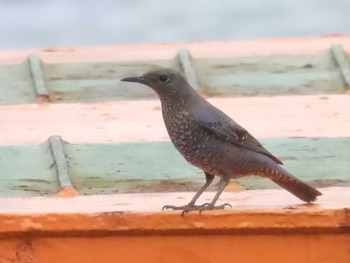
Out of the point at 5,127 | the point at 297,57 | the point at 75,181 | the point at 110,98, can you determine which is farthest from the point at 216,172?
the point at 297,57

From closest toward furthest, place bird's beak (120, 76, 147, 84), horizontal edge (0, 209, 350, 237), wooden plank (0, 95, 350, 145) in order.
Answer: horizontal edge (0, 209, 350, 237)
bird's beak (120, 76, 147, 84)
wooden plank (0, 95, 350, 145)

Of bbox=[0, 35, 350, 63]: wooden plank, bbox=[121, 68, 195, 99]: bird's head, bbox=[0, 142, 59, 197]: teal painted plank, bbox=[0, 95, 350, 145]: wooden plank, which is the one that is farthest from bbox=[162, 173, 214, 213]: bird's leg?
bbox=[0, 35, 350, 63]: wooden plank

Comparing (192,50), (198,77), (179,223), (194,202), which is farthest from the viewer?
(192,50)

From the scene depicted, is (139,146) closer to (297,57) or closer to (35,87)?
(35,87)

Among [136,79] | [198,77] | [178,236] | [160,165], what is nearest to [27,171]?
[160,165]

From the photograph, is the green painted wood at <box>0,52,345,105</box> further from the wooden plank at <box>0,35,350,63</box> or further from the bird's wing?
the bird's wing

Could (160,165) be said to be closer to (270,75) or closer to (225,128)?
(225,128)

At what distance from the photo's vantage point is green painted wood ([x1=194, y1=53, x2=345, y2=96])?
6688 mm

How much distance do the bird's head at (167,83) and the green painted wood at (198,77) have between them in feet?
5.49

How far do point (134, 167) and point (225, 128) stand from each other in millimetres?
567

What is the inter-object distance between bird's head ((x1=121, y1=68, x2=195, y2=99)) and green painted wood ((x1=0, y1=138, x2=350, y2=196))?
1.50 ft

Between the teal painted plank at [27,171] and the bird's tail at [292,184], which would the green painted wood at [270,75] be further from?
the bird's tail at [292,184]

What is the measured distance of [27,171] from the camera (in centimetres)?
519

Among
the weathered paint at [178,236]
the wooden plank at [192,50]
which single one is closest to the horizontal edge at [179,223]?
the weathered paint at [178,236]
